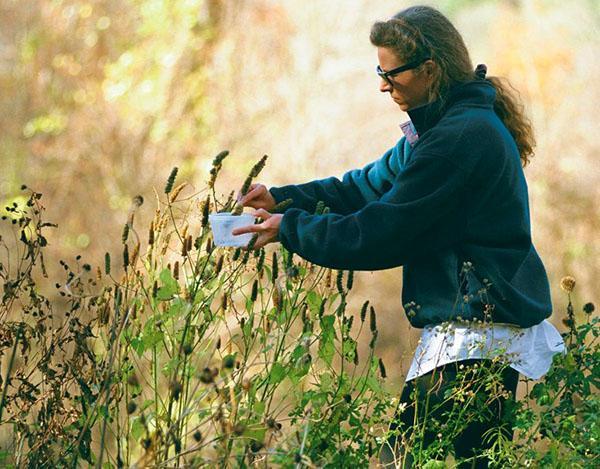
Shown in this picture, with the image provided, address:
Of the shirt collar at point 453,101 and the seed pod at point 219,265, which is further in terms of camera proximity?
the shirt collar at point 453,101

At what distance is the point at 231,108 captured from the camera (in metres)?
10.9

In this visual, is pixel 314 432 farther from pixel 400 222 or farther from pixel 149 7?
pixel 149 7

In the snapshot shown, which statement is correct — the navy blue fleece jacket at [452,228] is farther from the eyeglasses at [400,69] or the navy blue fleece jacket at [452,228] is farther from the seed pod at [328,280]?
the seed pod at [328,280]

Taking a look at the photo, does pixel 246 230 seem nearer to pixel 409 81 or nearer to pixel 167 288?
pixel 167 288

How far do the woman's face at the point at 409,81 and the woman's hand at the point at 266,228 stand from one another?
0.53 metres

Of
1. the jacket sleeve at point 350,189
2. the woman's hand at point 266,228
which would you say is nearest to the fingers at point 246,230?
the woman's hand at point 266,228

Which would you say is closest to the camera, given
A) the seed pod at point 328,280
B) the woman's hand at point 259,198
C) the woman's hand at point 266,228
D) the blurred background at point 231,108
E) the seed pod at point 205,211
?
the seed pod at point 205,211

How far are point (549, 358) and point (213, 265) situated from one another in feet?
3.64

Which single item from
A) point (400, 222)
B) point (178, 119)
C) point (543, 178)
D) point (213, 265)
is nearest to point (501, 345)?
point (400, 222)

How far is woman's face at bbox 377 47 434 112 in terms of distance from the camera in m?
3.62

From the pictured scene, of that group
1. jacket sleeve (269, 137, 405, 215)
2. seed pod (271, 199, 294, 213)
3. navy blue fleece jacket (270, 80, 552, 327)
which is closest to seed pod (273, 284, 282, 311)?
navy blue fleece jacket (270, 80, 552, 327)

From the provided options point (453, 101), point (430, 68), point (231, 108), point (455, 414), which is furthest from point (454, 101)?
point (231, 108)

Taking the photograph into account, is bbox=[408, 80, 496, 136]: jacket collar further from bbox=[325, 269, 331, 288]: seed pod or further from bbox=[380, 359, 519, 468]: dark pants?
bbox=[380, 359, 519, 468]: dark pants

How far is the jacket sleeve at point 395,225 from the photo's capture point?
3.40 metres
